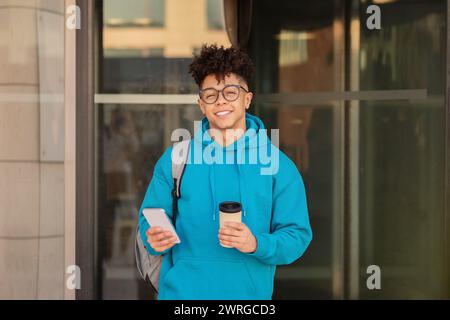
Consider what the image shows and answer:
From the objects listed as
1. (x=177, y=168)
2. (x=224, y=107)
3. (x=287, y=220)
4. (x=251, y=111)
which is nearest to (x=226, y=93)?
(x=224, y=107)

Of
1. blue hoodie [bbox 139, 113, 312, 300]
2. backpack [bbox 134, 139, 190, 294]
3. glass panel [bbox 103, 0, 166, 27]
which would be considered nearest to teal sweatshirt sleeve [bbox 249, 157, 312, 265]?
blue hoodie [bbox 139, 113, 312, 300]

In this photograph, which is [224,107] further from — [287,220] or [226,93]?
[287,220]

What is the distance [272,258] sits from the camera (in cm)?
324

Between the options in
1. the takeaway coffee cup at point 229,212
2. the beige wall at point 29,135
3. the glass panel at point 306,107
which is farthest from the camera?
the glass panel at point 306,107

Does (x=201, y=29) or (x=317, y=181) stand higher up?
(x=201, y=29)

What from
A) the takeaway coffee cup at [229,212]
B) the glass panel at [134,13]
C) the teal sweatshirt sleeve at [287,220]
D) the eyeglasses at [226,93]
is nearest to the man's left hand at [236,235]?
the takeaway coffee cup at [229,212]

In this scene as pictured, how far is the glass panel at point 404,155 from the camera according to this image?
4.85 meters

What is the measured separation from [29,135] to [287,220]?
7.01ft

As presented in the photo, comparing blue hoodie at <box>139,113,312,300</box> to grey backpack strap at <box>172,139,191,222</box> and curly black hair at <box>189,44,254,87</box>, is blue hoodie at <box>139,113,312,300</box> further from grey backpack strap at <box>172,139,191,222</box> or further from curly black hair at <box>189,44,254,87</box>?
curly black hair at <box>189,44,254,87</box>

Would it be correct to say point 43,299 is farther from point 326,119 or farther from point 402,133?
point 402,133

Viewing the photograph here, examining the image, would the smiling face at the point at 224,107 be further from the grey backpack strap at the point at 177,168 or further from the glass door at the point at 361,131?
the glass door at the point at 361,131
